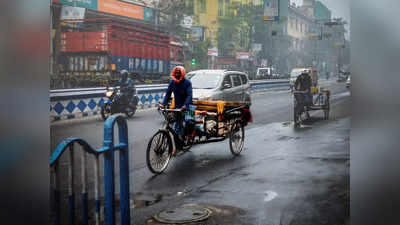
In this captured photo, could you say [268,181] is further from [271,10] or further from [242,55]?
[271,10]

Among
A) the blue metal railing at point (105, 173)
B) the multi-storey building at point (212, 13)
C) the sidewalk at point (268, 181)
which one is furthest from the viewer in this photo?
the multi-storey building at point (212, 13)

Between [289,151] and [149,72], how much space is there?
1634mm

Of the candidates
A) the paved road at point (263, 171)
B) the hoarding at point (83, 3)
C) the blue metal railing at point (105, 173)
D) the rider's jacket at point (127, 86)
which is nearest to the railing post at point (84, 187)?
the blue metal railing at point (105, 173)

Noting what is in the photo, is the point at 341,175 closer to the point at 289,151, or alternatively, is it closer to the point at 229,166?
the point at 289,151

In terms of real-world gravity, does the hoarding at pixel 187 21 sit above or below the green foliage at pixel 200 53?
above

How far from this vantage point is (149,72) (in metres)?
4.76

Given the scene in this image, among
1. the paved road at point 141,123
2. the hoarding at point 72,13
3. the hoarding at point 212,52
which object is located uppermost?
the hoarding at point 72,13

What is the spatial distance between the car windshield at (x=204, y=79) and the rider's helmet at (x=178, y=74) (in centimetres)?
9

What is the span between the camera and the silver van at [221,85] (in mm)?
4594

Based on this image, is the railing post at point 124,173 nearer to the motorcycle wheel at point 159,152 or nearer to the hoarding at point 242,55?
the motorcycle wheel at point 159,152

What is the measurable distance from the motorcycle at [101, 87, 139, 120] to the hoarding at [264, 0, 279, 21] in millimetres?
1514

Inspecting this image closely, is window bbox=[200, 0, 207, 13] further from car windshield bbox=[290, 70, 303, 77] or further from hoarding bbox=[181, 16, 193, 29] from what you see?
car windshield bbox=[290, 70, 303, 77]

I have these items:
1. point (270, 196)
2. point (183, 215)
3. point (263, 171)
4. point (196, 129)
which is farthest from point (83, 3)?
point (270, 196)

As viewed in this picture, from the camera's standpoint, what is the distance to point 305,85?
4316 mm
